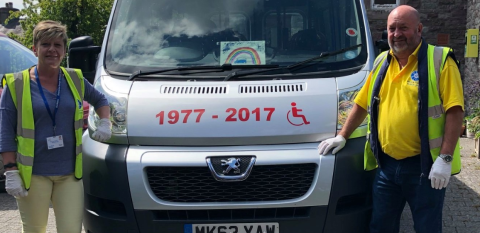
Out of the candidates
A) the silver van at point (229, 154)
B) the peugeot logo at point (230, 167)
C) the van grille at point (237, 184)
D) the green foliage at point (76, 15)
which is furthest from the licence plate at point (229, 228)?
the green foliage at point (76, 15)

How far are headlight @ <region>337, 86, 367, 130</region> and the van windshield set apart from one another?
1.02ft

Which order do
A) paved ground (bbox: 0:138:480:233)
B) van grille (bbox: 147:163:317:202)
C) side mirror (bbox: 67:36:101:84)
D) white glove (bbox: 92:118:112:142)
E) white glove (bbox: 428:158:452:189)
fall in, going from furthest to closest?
paved ground (bbox: 0:138:480:233)
side mirror (bbox: 67:36:101:84)
white glove (bbox: 92:118:112:142)
van grille (bbox: 147:163:317:202)
white glove (bbox: 428:158:452:189)

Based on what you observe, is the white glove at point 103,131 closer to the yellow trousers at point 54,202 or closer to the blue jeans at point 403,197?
the yellow trousers at point 54,202

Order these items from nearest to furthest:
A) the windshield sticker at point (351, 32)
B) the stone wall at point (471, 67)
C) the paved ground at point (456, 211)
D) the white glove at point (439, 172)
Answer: the white glove at point (439, 172) → the windshield sticker at point (351, 32) → the paved ground at point (456, 211) → the stone wall at point (471, 67)

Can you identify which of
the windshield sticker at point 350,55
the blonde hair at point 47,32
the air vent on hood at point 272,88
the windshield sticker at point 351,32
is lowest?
the air vent on hood at point 272,88

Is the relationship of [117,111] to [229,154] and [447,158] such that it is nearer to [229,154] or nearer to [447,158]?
[229,154]

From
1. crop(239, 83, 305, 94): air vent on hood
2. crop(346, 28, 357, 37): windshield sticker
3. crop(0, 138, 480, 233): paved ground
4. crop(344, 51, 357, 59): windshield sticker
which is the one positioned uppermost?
crop(346, 28, 357, 37): windshield sticker

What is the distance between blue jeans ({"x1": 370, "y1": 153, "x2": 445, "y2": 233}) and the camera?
11.2 ft

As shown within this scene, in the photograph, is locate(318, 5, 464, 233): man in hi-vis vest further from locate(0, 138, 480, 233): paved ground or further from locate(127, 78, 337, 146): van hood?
locate(0, 138, 480, 233): paved ground

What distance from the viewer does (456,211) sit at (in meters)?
5.64

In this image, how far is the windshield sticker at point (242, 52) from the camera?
13.7 ft

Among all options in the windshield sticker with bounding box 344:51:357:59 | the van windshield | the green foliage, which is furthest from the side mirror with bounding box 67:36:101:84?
the green foliage

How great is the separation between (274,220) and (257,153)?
1.40ft

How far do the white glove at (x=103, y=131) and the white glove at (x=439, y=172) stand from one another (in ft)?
6.46
